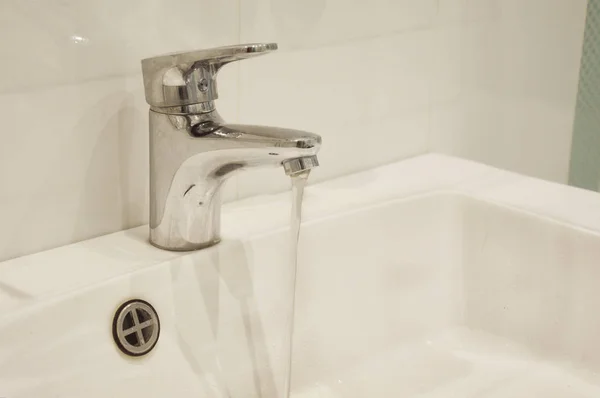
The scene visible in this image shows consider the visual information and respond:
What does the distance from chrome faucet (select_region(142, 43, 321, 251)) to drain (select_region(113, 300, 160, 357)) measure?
65 mm

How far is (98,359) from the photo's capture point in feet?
1.99

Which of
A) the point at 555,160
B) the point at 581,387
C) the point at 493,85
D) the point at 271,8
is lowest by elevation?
the point at 581,387

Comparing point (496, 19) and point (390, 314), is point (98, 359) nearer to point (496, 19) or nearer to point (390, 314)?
point (390, 314)

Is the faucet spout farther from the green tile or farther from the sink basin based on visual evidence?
the green tile

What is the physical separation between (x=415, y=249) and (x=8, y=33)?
452 mm

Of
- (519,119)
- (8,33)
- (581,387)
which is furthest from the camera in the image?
(519,119)

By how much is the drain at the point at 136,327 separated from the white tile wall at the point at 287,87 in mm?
96

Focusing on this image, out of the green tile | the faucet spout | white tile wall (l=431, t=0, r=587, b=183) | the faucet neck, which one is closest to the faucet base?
the faucet spout

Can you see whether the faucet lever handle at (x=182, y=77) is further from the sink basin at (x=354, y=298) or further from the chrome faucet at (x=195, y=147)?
the sink basin at (x=354, y=298)

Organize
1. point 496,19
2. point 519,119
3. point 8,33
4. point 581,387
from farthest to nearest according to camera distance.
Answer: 1. point 519,119
2. point 496,19
3. point 581,387
4. point 8,33

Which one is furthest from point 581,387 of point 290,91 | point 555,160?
point 555,160

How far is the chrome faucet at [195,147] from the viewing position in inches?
24.1

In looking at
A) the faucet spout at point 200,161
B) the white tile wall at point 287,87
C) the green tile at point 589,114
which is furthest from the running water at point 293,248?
the green tile at point 589,114

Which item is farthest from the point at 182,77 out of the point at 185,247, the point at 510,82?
the point at 510,82
